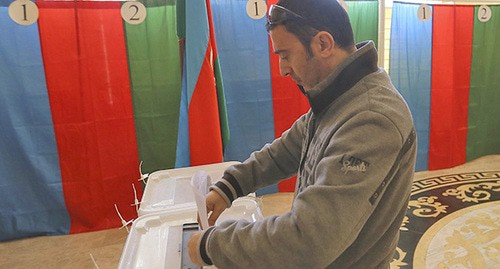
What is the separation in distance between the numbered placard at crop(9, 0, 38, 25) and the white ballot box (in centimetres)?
141

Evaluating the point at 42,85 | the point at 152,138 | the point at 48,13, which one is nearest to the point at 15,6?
the point at 48,13

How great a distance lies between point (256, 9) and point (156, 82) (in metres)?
0.87

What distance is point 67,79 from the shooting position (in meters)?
2.39

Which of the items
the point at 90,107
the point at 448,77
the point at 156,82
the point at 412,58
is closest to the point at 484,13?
the point at 448,77

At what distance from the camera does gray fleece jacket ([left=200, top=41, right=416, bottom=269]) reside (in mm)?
607

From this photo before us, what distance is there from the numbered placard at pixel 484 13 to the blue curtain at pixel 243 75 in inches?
83.3

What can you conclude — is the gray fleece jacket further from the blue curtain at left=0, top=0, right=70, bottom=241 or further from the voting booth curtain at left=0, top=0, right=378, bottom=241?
the blue curtain at left=0, top=0, right=70, bottom=241

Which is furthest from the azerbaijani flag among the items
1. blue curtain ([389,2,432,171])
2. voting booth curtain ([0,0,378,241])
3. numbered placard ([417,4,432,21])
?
numbered placard ([417,4,432,21])

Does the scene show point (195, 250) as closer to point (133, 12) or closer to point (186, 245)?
point (186, 245)

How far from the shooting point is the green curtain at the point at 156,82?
248 centimetres

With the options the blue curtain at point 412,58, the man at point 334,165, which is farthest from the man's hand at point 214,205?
the blue curtain at point 412,58

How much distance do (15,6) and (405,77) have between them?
9.61 ft

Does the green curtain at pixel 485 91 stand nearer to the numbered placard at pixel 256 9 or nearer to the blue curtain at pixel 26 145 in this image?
the numbered placard at pixel 256 9

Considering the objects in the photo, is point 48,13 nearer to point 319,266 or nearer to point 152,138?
point 152,138
